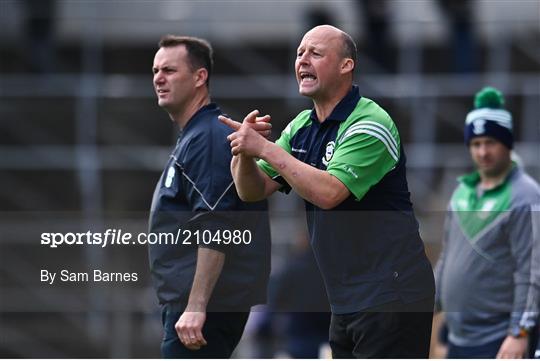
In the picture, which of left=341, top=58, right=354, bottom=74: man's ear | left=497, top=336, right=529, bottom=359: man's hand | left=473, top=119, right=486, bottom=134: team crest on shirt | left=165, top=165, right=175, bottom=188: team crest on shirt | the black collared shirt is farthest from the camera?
left=473, top=119, right=486, bottom=134: team crest on shirt

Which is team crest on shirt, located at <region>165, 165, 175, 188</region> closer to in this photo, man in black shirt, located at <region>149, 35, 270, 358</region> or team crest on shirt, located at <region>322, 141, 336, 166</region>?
man in black shirt, located at <region>149, 35, 270, 358</region>

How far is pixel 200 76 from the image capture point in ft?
20.4

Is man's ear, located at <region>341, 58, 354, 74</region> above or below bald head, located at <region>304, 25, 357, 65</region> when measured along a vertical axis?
→ below

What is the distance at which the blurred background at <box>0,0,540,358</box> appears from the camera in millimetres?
12312

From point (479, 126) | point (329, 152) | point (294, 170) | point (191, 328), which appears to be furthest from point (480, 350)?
point (294, 170)

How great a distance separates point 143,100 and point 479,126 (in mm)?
6710

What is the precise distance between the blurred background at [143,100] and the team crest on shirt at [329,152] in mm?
6491

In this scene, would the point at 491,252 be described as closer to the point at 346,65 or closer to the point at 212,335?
the point at 212,335

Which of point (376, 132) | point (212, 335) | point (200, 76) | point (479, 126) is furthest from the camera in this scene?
point (479, 126)

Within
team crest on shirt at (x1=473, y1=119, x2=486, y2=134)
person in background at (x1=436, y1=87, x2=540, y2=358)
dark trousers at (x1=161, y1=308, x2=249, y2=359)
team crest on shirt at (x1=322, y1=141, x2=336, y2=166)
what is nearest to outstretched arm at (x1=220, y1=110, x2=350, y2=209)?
team crest on shirt at (x1=322, y1=141, x2=336, y2=166)

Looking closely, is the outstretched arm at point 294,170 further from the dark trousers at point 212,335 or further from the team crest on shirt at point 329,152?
the dark trousers at point 212,335

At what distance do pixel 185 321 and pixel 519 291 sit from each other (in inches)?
69.0

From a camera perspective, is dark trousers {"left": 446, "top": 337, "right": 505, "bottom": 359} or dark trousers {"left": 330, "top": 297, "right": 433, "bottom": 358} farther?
dark trousers {"left": 446, "top": 337, "right": 505, "bottom": 359}

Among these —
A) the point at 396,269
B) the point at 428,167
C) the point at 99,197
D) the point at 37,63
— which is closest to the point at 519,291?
the point at 396,269
